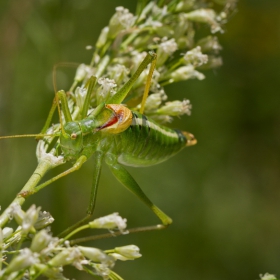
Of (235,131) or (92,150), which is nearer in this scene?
(92,150)

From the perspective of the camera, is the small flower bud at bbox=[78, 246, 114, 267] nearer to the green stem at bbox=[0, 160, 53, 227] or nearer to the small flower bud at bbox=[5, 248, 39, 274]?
the small flower bud at bbox=[5, 248, 39, 274]

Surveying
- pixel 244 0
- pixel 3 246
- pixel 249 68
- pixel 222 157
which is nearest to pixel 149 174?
pixel 222 157

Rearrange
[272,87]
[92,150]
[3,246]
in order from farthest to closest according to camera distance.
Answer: [272,87], [92,150], [3,246]

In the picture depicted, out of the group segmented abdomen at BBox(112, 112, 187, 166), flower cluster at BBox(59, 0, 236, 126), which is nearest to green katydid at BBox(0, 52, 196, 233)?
segmented abdomen at BBox(112, 112, 187, 166)

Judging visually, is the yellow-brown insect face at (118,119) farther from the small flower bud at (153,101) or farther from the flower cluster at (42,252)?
the flower cluster at (42,252)

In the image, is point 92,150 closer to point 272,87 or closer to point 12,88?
point 12,88

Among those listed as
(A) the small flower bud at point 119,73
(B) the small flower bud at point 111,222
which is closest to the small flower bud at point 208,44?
(A) the small flower bud at point 119,73
